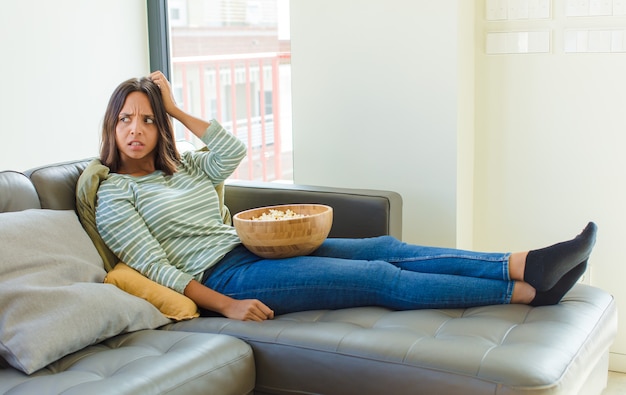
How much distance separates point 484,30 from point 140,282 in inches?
63.1

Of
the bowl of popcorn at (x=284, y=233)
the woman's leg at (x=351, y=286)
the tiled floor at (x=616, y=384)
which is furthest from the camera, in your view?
the tiled floor at (x=616, y=384)

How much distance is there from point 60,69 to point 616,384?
2416 millimetres

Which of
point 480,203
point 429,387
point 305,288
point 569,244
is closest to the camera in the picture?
point 429,387

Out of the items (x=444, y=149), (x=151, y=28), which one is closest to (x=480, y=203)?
(x=444, y=149)

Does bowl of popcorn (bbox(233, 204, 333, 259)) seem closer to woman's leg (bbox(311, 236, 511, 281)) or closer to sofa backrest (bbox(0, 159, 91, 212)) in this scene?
woman's leg (bbox(311, 236, 511, 281))

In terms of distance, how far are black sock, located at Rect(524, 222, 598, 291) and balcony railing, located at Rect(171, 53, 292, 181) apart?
1872 millimetres

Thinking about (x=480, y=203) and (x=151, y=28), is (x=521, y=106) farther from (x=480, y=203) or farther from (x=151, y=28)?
(x=151, y=28)

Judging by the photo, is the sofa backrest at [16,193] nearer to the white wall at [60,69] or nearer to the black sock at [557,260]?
the white wall at [60,69]

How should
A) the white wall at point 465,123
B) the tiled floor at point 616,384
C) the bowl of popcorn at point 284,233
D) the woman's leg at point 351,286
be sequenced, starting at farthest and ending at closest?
1. the white wall at point 465,123
2. the tiled floor at point 616,384
3. the bowl of popcorn at point 284,233
4. the woman's leg at point 351,286

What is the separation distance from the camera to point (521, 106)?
3.01 meters

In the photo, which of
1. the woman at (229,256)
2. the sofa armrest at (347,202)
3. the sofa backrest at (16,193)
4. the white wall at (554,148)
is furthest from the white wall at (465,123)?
the sofa backrest at (16,193)

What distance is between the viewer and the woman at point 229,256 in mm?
2180

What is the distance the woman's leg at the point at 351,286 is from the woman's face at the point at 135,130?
51 cm

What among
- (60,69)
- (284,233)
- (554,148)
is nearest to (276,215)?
(284,233)
